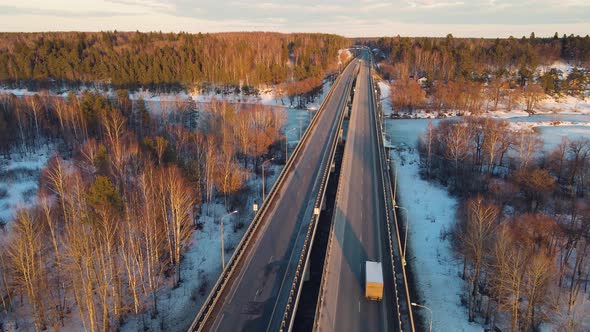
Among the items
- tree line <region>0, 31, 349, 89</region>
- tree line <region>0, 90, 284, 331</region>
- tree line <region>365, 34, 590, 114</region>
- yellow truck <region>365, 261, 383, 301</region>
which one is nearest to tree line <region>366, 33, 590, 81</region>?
tree line <region>365, 34, 590, 114</region>

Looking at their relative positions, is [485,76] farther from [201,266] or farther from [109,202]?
[109,202]

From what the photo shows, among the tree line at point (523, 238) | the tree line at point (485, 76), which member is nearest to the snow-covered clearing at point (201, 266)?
the tree line at point (523, 238)

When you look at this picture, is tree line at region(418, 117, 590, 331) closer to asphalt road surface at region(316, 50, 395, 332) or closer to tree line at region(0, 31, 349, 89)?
asphalt road surface at region(316, 50, 395, 332)

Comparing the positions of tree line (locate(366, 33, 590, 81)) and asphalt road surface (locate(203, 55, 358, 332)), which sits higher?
tree line (locate(366, 33, 590, 81))

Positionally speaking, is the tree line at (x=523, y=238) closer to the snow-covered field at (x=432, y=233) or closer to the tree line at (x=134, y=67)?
the snow-covered field at (x=432, y=233)

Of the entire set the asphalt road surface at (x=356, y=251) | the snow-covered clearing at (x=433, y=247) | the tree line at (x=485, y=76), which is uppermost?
the tree line at (x=485, y=76)

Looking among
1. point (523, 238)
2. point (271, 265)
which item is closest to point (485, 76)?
point (523, 238)
